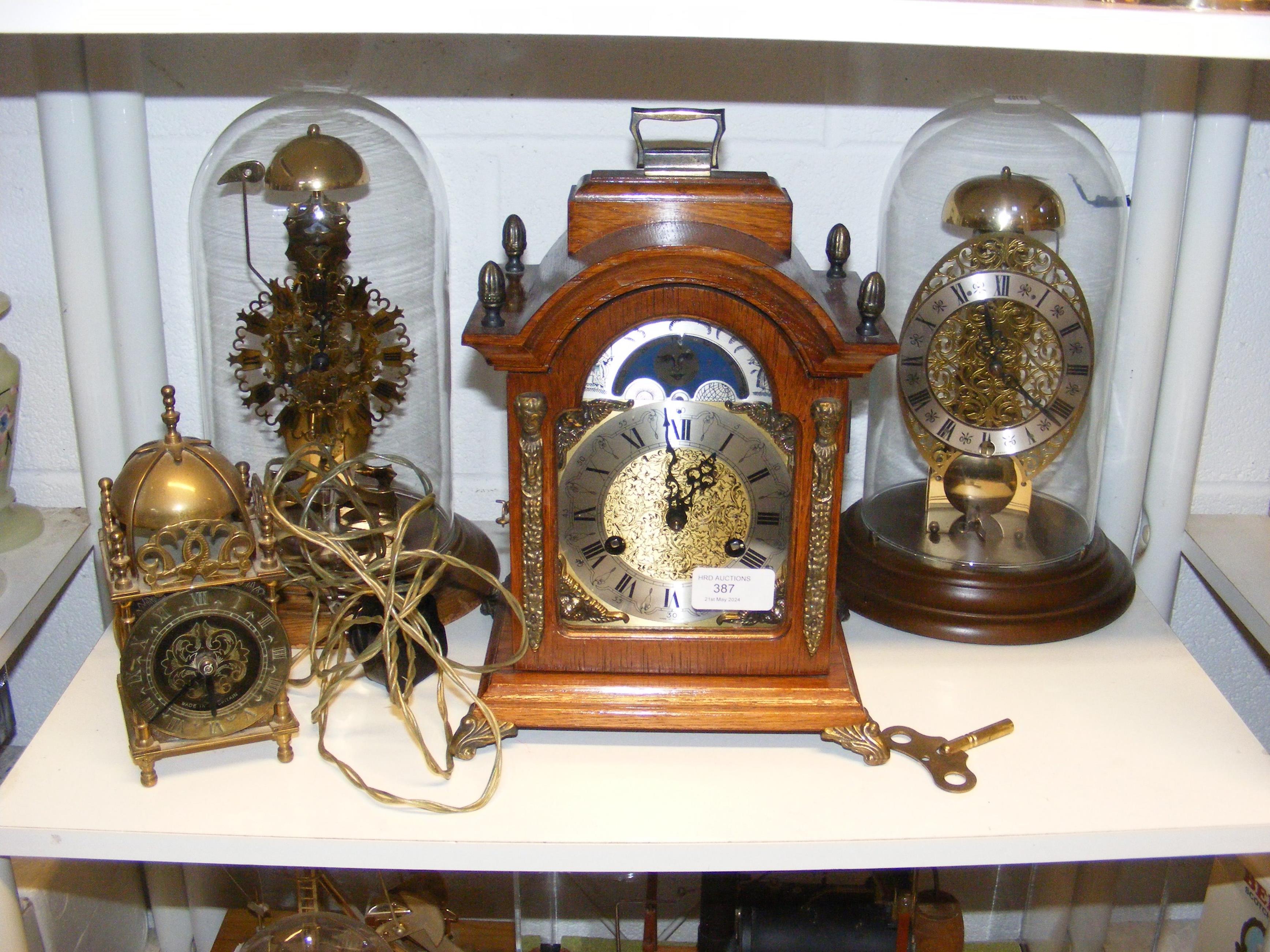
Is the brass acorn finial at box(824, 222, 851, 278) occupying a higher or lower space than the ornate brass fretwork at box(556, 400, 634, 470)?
higher

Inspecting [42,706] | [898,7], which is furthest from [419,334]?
[42,706]

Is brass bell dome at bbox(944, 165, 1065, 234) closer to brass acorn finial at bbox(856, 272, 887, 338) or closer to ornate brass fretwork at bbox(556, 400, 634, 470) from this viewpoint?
brass acorn finial at bbox(856, 272, 887, 338)

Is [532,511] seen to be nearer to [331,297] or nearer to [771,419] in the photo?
[771,419]

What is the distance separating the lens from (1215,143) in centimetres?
113

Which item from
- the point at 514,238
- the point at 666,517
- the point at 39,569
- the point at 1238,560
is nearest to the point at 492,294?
the point at 514,238

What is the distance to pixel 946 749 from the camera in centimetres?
92

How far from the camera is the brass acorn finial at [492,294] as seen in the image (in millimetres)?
824

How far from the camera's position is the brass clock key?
894mm

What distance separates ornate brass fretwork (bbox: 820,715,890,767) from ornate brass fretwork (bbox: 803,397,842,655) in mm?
64

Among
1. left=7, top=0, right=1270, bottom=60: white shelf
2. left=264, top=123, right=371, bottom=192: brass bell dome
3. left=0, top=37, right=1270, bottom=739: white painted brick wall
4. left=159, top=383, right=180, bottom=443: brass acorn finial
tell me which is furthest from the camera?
left=0, top=37, right=1270, bottom=739: white painted brick wall

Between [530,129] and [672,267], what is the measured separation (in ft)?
1.36

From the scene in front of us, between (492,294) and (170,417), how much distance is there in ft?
0.87

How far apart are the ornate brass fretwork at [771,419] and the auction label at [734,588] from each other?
4.3 inches

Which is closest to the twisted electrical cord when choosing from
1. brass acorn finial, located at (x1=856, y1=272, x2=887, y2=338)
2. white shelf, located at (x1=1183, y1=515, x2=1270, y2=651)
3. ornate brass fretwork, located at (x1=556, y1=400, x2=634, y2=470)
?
ornate brass fretwork, located at (x1=556, y1=400, x2=634, y2=470)
